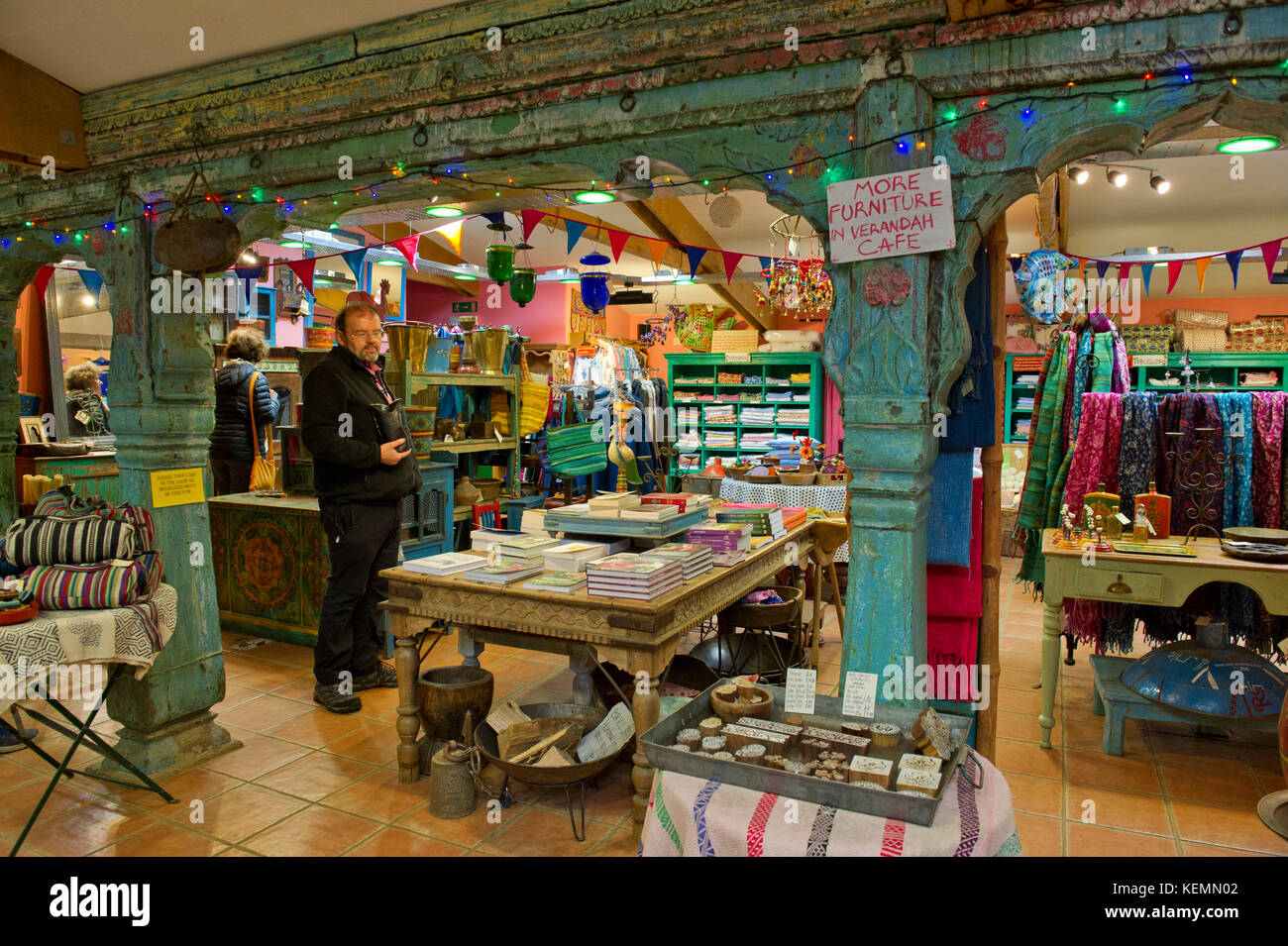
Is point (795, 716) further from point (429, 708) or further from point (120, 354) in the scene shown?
point (120, 354)

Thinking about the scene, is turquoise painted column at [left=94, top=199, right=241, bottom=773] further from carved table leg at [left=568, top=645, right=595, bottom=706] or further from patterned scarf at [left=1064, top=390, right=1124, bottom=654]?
patterned scarf at [left=1064, top=390, right=1124, bottom=654]

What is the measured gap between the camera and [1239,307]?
1080 cm

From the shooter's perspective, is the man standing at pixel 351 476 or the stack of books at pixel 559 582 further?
the man standing at pixel 351 476

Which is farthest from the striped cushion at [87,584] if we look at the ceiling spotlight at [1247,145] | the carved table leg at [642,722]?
the ceiling spotlight at [1247,145]

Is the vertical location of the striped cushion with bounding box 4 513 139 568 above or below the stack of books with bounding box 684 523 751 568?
above

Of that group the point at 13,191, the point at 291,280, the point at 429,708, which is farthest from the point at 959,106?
the point at 291,280

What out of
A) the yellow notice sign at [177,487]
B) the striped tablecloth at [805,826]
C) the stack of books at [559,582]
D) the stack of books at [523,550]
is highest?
the yellow notice sign at [177,487]

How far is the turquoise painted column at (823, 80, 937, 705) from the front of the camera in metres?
2.61

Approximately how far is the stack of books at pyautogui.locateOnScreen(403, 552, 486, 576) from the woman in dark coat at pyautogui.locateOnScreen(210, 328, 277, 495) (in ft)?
11.3

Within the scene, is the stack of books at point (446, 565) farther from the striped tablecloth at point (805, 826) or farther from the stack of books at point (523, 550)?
the striped tablecloth at point (805, 826)

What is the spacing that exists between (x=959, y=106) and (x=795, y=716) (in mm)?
1828

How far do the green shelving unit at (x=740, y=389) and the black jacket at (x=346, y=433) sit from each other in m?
7.48

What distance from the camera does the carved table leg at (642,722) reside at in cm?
317

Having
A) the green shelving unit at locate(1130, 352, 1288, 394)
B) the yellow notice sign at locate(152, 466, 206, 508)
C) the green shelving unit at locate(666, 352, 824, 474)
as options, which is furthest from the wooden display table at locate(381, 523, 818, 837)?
the green shelving unit at locate(1130, 352, 1288, 394)
